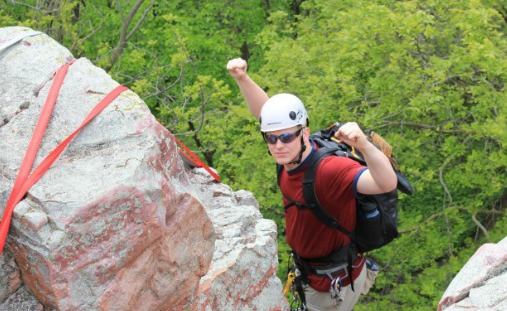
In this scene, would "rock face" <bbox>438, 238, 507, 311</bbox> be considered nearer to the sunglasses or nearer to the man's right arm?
the sunglasses

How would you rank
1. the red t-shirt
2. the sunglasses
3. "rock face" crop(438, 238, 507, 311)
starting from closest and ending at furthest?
1. "rock face" crop(438, 238, 507, 311)
2. the red t-shirt
3. the sunglasses

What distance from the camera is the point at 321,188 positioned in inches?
191

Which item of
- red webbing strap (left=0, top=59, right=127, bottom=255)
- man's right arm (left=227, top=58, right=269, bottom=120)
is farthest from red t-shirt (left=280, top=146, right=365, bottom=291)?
red webbing strap (left=0, top=59, right=127, bottom=255)

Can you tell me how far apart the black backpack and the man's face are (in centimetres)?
14

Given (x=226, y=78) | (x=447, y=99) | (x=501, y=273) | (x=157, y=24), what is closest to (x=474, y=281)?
(x=501, y=273)

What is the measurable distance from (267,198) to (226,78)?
6919 mm

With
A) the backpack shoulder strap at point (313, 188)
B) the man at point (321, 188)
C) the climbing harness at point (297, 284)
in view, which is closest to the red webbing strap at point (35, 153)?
the man at point (321, 188)

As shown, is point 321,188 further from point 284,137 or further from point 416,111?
point 416,111

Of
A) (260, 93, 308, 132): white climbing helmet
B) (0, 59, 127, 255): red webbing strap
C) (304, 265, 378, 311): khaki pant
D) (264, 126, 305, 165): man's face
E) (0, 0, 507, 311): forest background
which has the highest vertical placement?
(0, 59, 127, 255): red webbing strap

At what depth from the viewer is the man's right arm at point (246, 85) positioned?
5312 mm

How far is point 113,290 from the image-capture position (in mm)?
4242

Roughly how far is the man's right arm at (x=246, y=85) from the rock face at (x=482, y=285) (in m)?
1.99

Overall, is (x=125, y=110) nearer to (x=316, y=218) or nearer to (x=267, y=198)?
(x=316, y=218)

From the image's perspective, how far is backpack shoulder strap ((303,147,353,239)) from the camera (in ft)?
16.0
